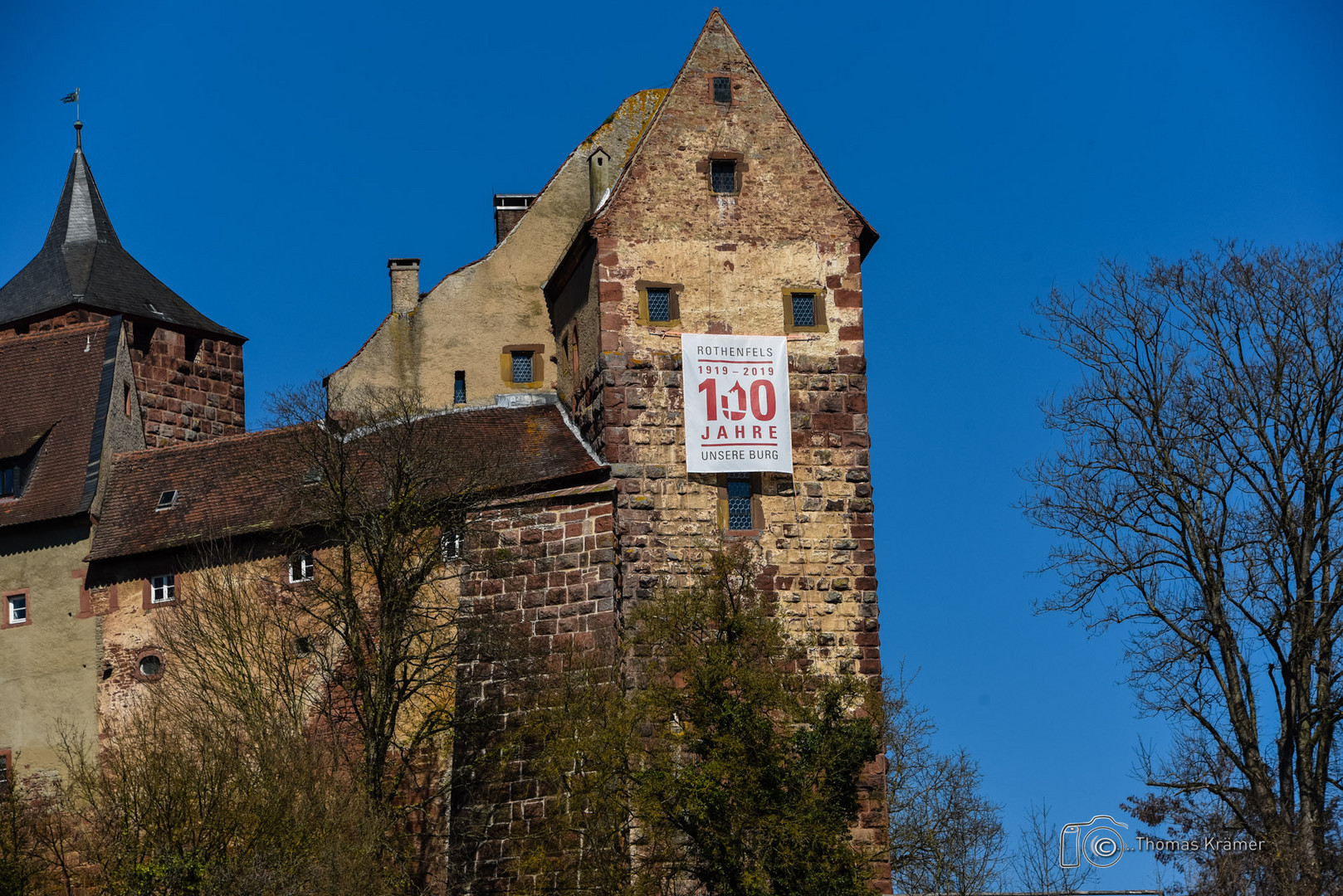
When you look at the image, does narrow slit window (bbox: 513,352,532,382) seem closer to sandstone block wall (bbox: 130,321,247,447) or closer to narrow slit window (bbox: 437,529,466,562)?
narrow slit window (bbox: 437,529,466,562)

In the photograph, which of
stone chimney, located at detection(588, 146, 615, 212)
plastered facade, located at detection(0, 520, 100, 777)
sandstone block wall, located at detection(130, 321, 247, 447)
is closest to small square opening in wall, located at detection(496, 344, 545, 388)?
stone chimney, located at detection(588, 146, 615, 212)

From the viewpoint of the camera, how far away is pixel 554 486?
3472cm

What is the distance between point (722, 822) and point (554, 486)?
8134 mm

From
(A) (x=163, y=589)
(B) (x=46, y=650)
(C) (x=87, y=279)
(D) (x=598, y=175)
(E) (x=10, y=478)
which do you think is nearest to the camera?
(A) (x=163, y=589)

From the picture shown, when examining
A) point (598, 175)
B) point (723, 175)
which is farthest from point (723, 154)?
point (598, 175)

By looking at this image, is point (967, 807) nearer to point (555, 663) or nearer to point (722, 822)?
point (555, 663)

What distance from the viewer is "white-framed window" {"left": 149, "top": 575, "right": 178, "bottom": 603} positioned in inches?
1484

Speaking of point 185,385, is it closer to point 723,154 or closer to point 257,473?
point 257,473

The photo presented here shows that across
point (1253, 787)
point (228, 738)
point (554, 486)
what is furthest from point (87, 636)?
point (1253, 787)

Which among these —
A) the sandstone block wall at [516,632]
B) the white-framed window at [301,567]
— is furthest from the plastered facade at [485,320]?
the sandstone block wall at [516,632]

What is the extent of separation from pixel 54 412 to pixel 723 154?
46.4 feet

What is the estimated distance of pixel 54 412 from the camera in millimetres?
41562

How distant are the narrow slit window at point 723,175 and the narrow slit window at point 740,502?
4.58 metres

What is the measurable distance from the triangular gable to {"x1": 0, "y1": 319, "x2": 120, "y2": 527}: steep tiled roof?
11.4 m
